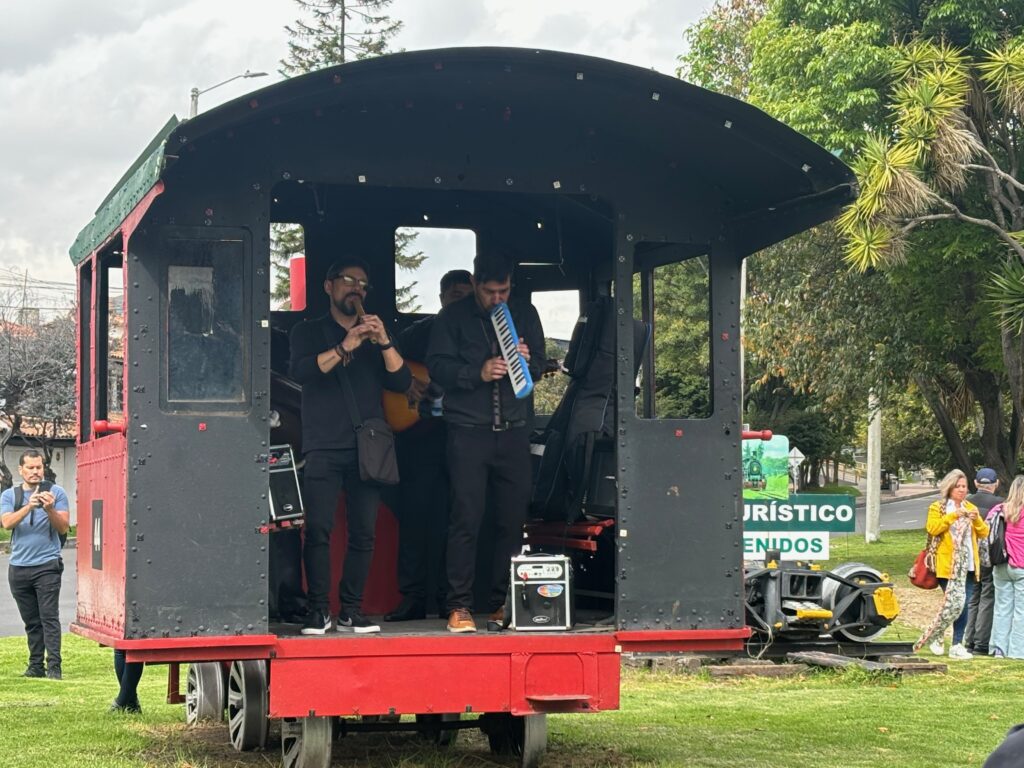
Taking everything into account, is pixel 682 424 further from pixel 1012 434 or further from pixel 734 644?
pixel 1012 434

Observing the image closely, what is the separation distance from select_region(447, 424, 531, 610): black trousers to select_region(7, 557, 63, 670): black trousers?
236 inches

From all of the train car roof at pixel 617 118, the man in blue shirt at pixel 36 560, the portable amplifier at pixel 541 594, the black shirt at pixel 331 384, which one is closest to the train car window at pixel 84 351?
the train car roof at pixel 617 118

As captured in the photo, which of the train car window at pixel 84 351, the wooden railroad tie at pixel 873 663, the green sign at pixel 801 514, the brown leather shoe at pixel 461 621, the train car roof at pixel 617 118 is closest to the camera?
the train car roof at pixel 617 118

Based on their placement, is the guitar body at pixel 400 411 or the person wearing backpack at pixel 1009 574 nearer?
the guitar body at pixel 400 411

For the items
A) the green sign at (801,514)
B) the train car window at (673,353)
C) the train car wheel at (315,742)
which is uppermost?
the train car window at (673,353)

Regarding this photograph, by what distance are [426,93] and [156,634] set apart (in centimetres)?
283

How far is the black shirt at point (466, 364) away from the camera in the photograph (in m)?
8.25

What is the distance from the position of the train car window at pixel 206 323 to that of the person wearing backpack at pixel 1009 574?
383 inches

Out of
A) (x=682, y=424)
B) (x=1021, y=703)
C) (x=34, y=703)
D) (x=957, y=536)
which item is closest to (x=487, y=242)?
(x=682, y=424)

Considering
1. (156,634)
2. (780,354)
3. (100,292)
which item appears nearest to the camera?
(156,634)

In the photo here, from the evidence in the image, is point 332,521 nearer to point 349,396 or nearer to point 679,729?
point 349,396

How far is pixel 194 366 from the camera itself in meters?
7.43

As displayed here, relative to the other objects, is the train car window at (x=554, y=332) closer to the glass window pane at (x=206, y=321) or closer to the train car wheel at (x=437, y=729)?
the train car wheel at (x=437, y=729)

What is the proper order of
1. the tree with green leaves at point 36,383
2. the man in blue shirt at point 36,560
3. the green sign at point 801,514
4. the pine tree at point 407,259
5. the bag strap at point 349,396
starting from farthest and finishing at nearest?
the tree with green leaves at point 36,383 < the green sign at point 801,514 < the man in blue shirt at point 36,560 < the pine tree at point 407,259 < the bag strap at point 349,396
